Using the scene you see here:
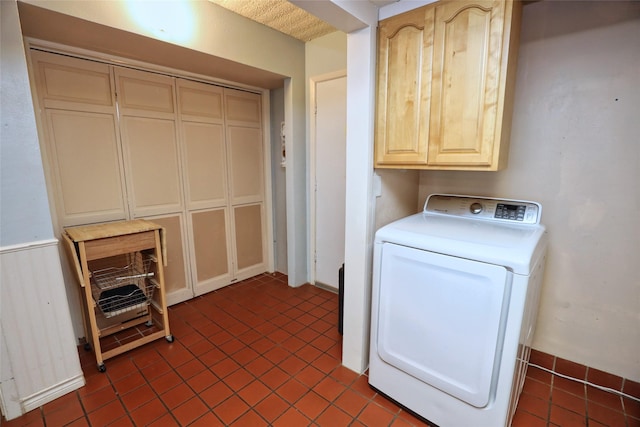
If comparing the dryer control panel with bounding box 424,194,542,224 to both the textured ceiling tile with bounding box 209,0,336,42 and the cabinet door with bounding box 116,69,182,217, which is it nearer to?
the textured ceiling tile with bounding box 209,0,336,42

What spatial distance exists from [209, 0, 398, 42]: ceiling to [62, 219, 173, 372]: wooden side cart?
1.75m

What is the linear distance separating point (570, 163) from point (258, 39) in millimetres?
2439

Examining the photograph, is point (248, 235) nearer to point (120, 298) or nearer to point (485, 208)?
point (120, 298)

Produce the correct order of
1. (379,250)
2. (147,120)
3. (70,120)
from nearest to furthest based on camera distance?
1. (379,250)
2. (70,120)
3. (147,120)

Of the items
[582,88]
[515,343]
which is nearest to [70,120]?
[515,343]

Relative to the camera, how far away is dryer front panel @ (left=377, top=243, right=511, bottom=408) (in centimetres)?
128

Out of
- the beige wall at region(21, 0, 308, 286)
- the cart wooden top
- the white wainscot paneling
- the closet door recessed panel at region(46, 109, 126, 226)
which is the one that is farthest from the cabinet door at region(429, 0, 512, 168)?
the closet door recessed panel at region(46, 109, 126, 226)

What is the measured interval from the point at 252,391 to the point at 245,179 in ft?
6.88

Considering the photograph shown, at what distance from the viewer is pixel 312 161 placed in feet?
10.00

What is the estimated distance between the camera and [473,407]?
139 cm

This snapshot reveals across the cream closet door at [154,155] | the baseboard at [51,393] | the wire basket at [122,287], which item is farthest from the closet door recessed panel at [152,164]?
the baseboard at [51,393]

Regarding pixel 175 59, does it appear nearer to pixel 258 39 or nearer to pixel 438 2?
pixel 258 39

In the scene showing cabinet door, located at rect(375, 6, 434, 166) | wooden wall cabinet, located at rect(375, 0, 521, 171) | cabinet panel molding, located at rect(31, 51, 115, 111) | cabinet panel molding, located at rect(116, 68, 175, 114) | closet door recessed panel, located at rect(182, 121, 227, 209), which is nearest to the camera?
wooden wall cabinet, located at rect(375, 0, 521, 171)

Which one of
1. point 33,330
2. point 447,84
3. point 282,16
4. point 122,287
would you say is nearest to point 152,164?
point 122,287
